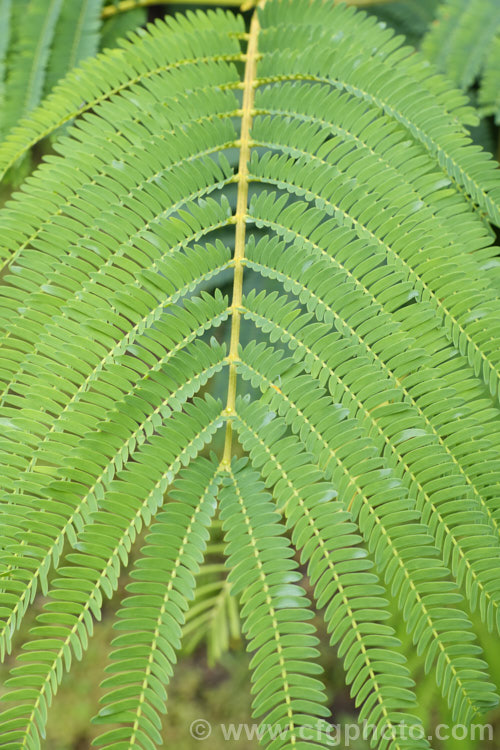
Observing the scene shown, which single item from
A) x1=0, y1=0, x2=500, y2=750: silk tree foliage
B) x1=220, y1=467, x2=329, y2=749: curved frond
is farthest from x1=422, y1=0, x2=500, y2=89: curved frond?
x1=220, y1=467, x2=329, y2=749: curved frond

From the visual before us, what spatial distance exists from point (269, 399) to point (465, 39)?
53.0 inches

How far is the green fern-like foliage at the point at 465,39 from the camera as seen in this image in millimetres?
1630

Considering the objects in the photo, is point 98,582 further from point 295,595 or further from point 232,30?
point 232,30

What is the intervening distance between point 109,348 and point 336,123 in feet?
2.33

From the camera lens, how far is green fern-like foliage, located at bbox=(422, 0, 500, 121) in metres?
1.63

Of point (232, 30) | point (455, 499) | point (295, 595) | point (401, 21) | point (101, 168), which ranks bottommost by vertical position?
point (295, 595)

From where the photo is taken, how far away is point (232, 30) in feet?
4.87

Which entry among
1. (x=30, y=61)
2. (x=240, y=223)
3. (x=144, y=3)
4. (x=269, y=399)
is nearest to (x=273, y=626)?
(x=269, y=399)

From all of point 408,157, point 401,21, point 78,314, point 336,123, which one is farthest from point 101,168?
point 401,21

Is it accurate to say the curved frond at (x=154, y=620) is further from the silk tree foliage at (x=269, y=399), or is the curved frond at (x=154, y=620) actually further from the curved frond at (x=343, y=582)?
the curved frond at (x=343, y=582)

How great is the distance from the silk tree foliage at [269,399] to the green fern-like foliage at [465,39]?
46cm

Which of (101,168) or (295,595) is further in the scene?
(101,168)

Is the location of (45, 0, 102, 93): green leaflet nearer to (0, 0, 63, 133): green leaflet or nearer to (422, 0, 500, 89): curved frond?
(0, 0, 63, 133): green leaflet

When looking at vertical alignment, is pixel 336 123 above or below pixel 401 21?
below
